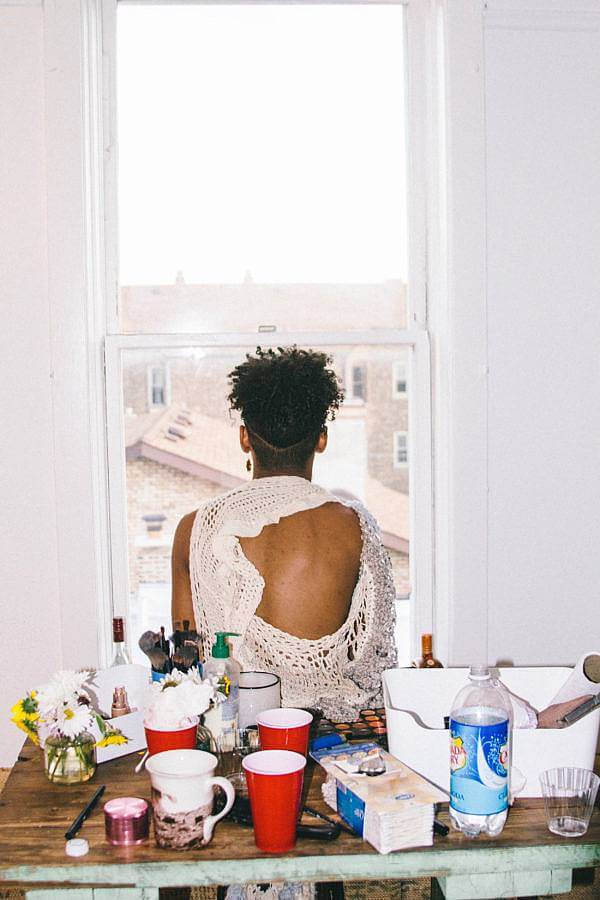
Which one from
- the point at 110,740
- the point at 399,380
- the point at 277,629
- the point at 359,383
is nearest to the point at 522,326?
the point at 399,380

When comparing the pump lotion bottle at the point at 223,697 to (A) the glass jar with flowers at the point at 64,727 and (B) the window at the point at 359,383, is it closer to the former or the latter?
(A) the glass jar with flowers at the point at 64,727

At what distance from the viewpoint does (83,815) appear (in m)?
1.38

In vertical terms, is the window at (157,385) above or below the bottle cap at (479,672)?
above

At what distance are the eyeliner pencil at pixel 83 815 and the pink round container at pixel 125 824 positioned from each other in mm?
52

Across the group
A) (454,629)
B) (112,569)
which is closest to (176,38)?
(112,569)

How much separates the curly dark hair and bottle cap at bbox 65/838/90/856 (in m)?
1.04

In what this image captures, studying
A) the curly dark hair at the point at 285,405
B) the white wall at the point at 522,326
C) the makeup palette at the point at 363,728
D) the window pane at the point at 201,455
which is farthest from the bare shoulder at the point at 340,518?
the window pane at the point at 201,455

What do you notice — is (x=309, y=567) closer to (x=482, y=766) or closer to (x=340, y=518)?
Result: (x=340, y=518)

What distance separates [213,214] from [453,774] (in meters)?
1.88

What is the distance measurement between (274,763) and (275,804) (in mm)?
72

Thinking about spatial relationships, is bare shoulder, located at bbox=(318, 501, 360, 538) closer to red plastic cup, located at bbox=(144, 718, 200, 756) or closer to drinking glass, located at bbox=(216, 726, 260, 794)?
drinking glass, located at bbox=(216, 726, 260, 794)

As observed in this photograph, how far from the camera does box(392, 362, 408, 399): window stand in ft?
8.75

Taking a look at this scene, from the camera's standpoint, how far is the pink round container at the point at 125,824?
1297 millimetres

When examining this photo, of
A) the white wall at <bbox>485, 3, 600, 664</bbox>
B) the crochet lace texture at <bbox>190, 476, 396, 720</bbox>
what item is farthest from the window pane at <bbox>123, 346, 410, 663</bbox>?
the crochet lace texture at <bbox>190, 476, 396, 720</bbox>
